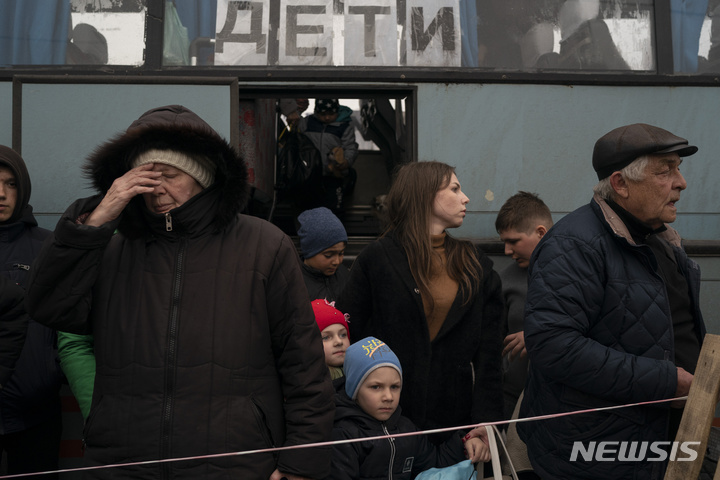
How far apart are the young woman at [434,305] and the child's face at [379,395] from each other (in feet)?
0.75

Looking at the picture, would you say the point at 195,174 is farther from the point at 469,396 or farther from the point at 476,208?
the point at 476,208

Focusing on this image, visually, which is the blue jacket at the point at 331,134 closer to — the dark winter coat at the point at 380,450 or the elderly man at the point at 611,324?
the dark winter coat at the point at 380,450

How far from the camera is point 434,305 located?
3.37 meters

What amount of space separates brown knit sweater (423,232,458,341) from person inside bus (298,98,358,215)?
14.2 feet

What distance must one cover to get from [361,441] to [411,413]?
41 centimetres

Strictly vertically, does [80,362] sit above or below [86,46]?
→ below

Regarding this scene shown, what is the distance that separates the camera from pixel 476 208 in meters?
4.88

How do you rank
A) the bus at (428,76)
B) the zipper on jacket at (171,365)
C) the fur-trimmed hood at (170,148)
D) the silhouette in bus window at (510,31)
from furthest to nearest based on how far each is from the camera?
the silhouette in bus window at (510,31) → the bus at (428,76) → the fur-trimmed hood at (170,148) → the zipper on jacket at (171,365)

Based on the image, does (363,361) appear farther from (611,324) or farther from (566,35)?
(566,35)

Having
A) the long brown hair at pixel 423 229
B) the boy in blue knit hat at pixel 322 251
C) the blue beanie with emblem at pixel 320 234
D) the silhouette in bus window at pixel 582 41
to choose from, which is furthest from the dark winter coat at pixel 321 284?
the silhouette in bus window at pixel 582 41

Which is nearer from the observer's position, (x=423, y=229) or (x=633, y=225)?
(x=633, y=225)

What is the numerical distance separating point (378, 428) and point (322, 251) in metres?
1.42

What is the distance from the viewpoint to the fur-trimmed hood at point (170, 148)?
250 cm

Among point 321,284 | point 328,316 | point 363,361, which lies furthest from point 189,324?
→ point 321,284
